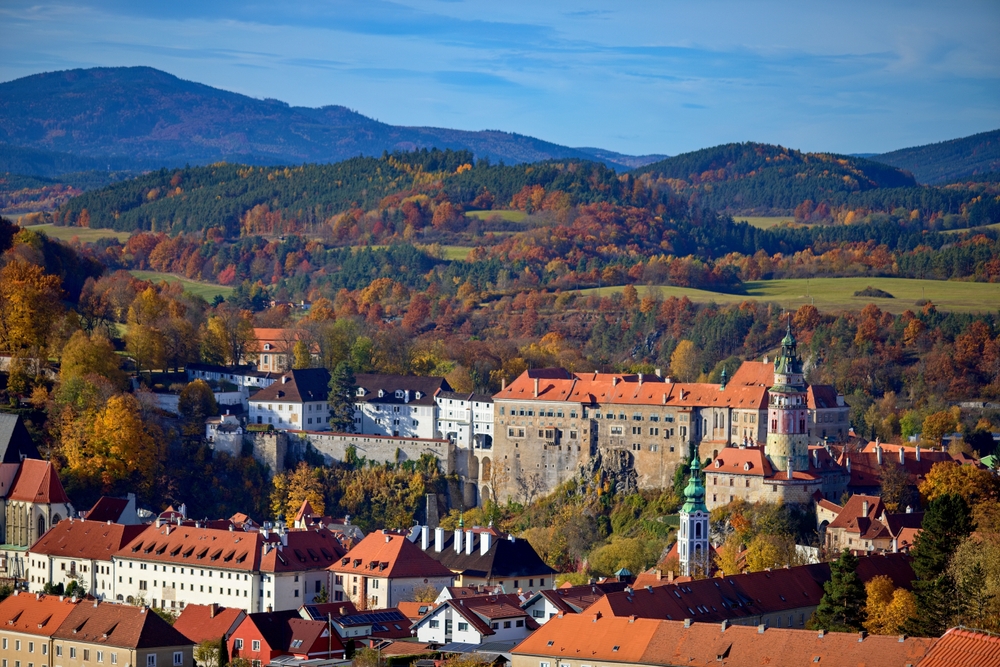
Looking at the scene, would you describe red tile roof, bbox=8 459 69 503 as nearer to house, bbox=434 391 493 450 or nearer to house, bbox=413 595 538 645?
house, bbox=434 391 493 450

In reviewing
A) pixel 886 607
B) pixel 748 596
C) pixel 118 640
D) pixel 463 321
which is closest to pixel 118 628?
pixel 118 640

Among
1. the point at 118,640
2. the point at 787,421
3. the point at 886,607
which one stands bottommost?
the point at 118,640

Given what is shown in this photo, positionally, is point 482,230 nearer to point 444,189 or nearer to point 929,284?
point 444,189

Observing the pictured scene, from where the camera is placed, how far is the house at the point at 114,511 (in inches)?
3310

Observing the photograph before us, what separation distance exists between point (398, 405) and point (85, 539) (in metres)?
24.4

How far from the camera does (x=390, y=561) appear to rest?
2852 inches

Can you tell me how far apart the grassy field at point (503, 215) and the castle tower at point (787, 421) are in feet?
304

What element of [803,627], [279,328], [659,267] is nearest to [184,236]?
[659,267]

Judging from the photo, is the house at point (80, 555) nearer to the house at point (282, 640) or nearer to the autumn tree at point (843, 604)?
the house at point (282, 640)

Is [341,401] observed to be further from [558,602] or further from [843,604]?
[843,604]

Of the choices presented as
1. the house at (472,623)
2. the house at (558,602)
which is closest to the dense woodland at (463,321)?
the house at (558,602)

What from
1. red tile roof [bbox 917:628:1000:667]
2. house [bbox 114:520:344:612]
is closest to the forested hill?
house [bbox 114:520:344:612]

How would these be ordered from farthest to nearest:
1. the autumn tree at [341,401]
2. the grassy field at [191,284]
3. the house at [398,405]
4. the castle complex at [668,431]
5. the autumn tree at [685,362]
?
the grassy field at [191,284] < the autumn tree at [685,362] < the autumn tree at [341,401] < the house at [398,405] < the castle complex at [668,431]

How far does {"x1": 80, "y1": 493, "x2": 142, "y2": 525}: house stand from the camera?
276 feet
